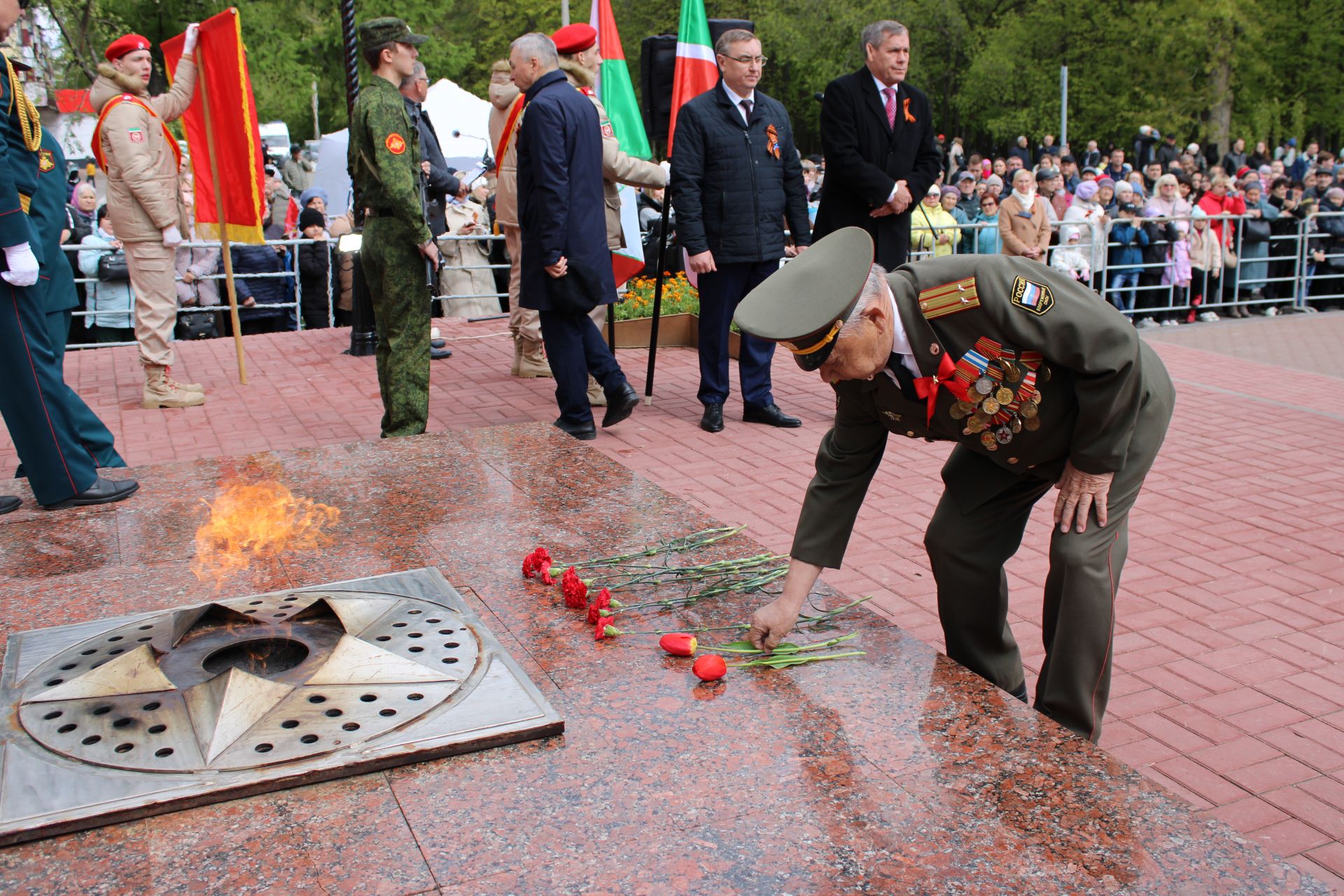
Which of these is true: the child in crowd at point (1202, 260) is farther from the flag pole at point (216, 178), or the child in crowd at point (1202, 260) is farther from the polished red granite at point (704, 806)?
the polished red granite at point (704, 806)

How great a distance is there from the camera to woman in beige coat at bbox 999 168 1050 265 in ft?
36.3

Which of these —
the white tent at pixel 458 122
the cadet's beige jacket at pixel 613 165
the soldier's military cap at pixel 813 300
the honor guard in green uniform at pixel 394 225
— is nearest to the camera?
the soldier's military cap at pixel 813 300

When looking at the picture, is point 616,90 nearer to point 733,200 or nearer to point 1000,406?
point 733,200

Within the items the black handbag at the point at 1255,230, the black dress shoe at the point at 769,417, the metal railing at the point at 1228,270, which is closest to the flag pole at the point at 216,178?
the black dress shoe at the point at 769,417

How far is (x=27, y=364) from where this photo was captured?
186 inches

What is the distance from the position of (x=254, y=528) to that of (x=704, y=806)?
2177 millimetres

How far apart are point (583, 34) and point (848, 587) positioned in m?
4.42

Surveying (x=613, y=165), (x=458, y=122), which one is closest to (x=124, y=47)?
(x=613, y=165)

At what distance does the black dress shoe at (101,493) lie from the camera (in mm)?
4305

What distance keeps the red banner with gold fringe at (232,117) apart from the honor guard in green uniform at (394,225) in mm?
1733

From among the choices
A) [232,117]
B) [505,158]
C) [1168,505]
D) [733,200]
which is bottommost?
[1168,505]

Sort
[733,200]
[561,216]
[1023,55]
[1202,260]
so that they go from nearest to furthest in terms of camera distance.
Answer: [561,216], [733,200], [1202,260], [1023,55]

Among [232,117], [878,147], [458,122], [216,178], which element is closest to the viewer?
[878,147]

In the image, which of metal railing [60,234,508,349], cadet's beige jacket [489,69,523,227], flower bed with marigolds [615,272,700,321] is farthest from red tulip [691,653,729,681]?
metal railing [60,234,508,349]
